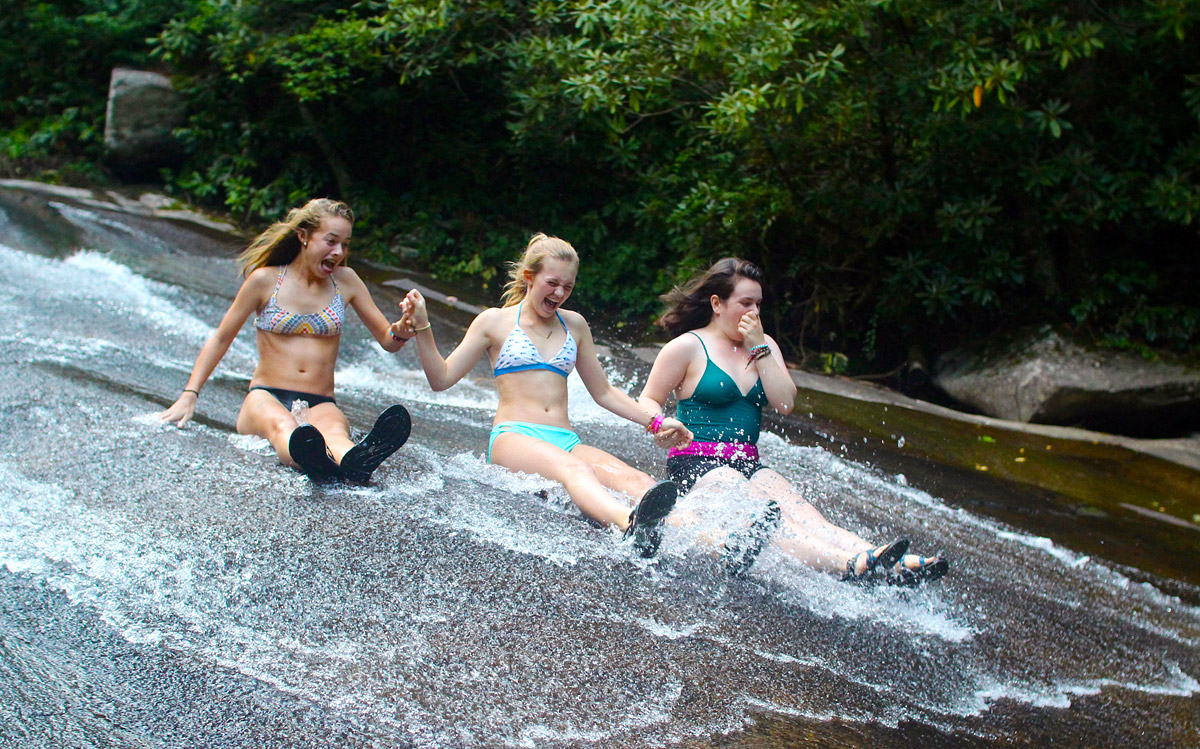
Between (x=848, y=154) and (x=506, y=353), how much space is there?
6.49m

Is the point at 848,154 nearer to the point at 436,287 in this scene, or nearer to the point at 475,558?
the point at 436,287

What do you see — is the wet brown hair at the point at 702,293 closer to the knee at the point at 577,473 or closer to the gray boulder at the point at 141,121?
the knee at the point at 577,473

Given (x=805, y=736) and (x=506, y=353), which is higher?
(x=506, y=353)

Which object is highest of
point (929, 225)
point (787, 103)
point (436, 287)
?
point (787, 103)

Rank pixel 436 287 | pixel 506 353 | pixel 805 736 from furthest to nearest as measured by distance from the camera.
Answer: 1. pixel 436 287
2. pixel 506 353
3. pixel 805 736

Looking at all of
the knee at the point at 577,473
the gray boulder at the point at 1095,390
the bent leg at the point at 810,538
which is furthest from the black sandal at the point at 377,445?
the gray boulder at the point at 1095,390

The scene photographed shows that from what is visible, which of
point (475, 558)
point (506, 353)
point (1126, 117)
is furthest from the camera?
point (1126, 117)

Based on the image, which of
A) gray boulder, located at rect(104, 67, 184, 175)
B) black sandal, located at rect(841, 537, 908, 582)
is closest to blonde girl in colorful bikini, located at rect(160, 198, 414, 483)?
black sandal, located at rect(841, 537, 908, 582)

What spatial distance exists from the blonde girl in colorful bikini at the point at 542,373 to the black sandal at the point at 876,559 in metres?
0.89

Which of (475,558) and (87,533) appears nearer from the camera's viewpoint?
(87,533)

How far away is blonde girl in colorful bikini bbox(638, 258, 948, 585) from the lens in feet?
13.8

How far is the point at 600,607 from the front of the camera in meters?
3.40

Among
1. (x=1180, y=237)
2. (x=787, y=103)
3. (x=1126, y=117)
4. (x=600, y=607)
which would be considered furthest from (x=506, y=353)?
(x=1180, y=237)

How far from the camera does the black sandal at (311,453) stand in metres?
3.96
